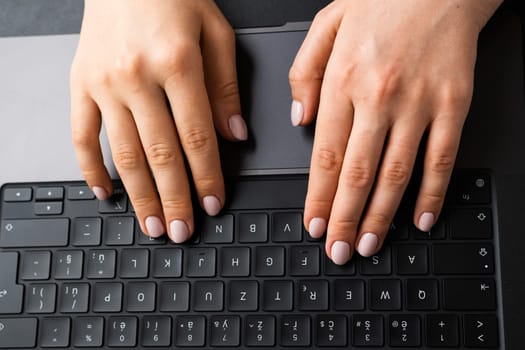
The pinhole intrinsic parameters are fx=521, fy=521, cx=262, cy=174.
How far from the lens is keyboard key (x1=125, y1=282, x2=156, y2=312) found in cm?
65

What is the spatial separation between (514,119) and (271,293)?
1.21ft

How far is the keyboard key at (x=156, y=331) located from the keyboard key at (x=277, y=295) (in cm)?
12

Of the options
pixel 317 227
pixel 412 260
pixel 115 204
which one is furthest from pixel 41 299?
pixel 412 260

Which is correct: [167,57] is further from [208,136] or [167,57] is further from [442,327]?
[442,327]

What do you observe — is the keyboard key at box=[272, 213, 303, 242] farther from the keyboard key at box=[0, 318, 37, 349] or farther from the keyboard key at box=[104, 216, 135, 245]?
the keyboard key at box=[0, 318, 37, 349]

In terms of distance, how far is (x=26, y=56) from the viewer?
72 centimetres

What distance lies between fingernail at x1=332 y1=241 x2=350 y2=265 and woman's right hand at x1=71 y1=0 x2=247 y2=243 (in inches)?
6.0

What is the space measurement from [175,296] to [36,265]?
187mm

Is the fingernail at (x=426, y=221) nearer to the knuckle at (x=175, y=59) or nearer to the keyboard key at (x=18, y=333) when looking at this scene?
the knuckle at (x=175, y=59)

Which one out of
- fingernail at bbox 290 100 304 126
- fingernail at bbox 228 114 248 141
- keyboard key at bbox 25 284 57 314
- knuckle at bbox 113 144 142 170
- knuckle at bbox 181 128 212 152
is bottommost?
keyboard key at bbox 25 284 57 314

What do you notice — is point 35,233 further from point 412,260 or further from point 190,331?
point 412,260

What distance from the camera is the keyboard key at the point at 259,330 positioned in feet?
2.06

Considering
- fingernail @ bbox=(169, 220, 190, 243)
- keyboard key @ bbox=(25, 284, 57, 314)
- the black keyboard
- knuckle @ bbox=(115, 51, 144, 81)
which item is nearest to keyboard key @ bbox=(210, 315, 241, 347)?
the black keyboard

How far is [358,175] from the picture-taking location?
0.61 m
